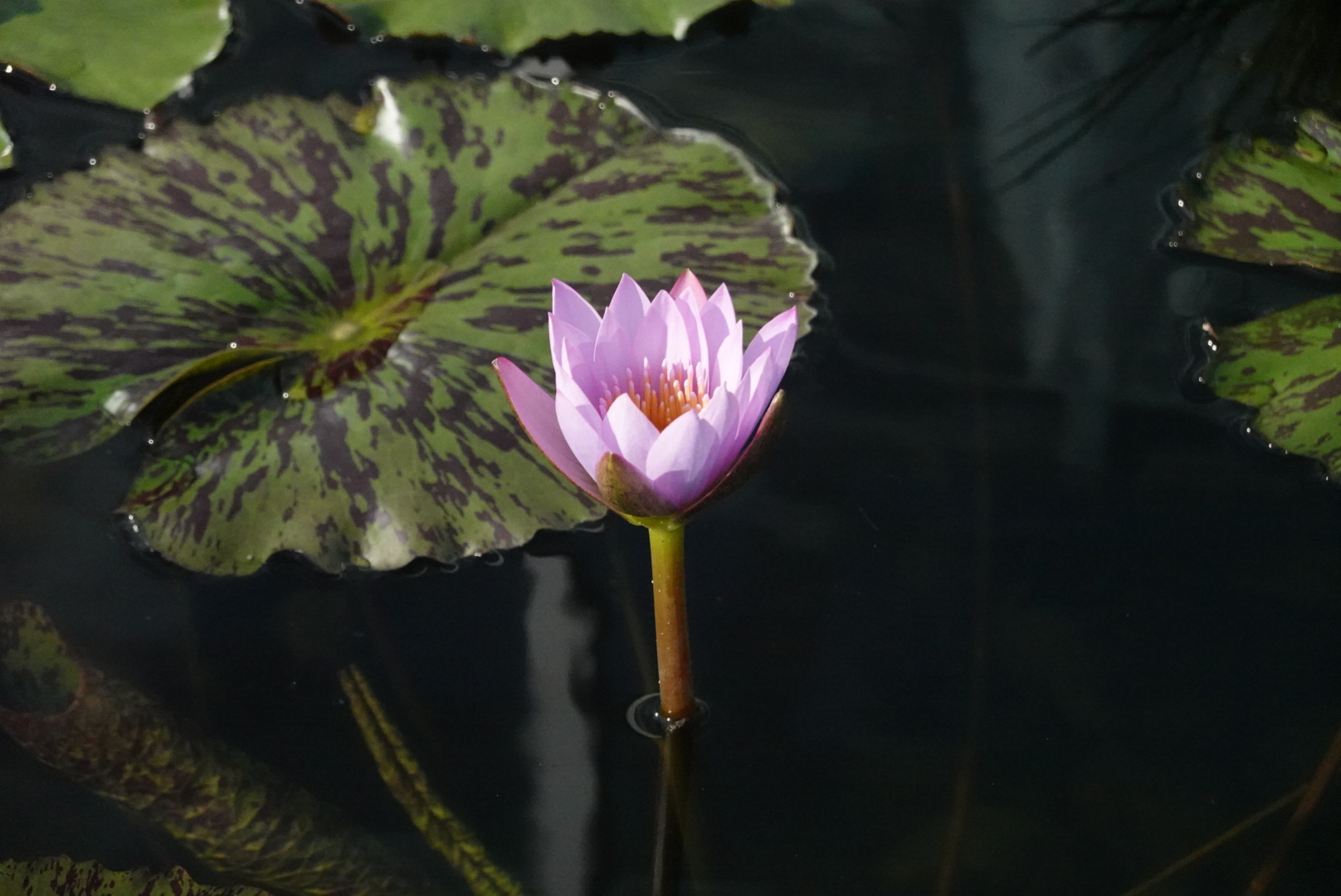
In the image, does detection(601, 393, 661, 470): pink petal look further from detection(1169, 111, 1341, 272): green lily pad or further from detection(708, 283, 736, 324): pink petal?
detection(1169, 111, 1341, 272): green lily pad

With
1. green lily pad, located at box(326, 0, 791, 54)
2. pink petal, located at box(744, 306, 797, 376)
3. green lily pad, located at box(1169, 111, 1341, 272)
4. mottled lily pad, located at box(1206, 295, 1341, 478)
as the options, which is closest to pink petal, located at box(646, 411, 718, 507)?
pink petal, located at box(744, 306, 797, 376)

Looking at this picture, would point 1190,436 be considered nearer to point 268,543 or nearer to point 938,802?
point 938,802

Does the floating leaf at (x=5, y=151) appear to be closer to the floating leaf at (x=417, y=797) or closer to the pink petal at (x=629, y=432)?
the floating leaf at (x=417, y=797)

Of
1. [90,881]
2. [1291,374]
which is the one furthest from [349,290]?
[1291,374]

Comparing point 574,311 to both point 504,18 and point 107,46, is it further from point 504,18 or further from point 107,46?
point 107,46

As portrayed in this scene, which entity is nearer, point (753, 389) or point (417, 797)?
point (753, 389)

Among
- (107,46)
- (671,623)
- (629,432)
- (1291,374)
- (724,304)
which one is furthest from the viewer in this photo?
(107,46)
